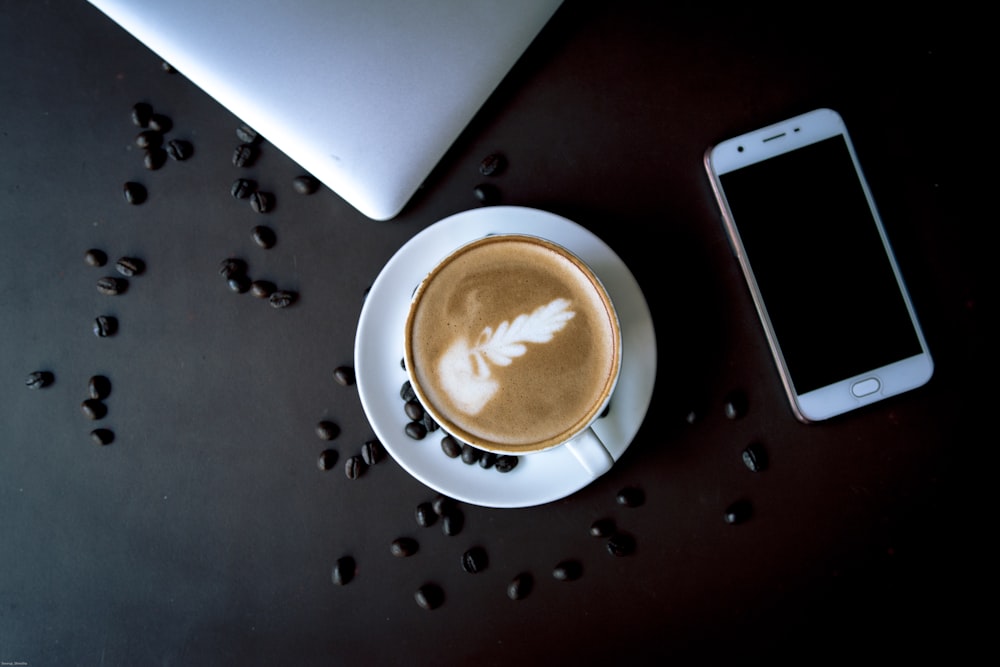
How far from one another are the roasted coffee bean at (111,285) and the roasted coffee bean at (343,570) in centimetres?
52

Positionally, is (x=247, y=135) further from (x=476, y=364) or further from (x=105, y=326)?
(x=476, y=364)

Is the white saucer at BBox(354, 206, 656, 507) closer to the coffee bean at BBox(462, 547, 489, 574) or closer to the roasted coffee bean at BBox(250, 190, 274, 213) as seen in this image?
the coffee bean at BBox(462, 547, 489, 574)

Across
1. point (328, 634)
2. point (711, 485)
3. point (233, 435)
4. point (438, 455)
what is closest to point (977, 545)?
point (711, 485)

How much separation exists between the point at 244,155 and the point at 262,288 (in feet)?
0.64

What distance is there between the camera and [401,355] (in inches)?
36.1

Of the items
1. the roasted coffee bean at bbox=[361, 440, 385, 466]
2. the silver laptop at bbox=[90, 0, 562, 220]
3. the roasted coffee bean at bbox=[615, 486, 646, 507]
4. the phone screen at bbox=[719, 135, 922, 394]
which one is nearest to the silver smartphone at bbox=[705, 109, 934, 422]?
the phone screen at bbox=[719, 135, 922, 394]

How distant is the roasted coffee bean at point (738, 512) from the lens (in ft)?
3.25

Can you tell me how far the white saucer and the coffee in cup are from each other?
0.07 m

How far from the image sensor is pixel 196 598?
3.31 ft

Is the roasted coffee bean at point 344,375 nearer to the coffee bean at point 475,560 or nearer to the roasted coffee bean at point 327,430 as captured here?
the roasted coffee bean at point 327,430

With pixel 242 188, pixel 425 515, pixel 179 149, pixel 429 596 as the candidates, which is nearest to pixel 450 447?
pixel 425 515

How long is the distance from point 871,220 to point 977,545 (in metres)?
0.51

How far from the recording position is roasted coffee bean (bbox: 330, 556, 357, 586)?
99 cm

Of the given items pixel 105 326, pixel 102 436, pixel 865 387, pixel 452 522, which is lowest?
pixel 102 436
